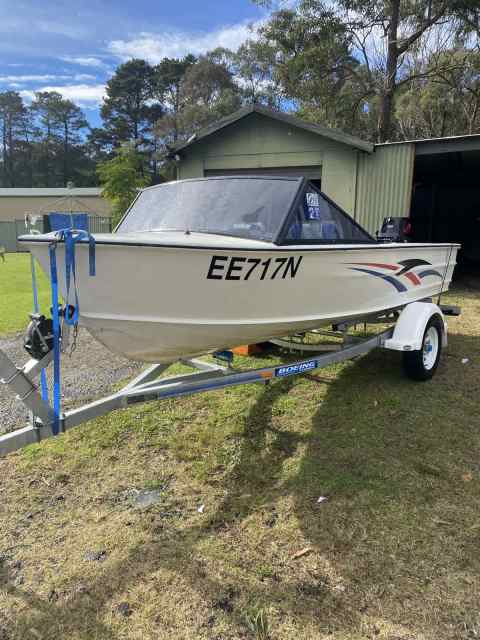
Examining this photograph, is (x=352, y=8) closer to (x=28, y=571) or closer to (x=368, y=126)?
(x=368, y=126)

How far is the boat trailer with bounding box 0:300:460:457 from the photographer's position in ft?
8.07

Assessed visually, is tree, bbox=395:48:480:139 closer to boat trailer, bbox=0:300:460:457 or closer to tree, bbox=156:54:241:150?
tree, bbox=156:54:241:150

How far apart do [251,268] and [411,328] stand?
2.14 meters

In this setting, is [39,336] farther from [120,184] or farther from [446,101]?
[446,101]

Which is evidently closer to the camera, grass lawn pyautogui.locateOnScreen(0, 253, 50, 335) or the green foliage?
the green foliage

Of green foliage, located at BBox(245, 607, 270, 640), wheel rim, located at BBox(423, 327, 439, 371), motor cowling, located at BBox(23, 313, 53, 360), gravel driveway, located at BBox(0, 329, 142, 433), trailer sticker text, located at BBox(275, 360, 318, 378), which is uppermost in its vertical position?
motor cowling, located at BBox(23, 313, 53, 360)

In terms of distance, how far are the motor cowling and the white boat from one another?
0.63 feet


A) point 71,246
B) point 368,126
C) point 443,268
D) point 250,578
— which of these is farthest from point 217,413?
point 368,126

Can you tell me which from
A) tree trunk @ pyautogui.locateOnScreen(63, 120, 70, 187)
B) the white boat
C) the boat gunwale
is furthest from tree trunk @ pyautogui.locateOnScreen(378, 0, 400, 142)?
tree trunk @ pyautogui.locateOnScreen(63, 120, 70, 187)

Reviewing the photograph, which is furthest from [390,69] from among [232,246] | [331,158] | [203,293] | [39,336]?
[39,336]

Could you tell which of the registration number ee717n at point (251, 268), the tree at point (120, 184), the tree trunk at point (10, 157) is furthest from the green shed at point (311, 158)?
the tree trunk at point (10, 157)

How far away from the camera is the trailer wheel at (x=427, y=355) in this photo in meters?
4.62

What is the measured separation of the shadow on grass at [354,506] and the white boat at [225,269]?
0.88 metres

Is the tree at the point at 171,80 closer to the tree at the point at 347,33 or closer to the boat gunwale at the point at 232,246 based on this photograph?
the tree at the point at 347,33
